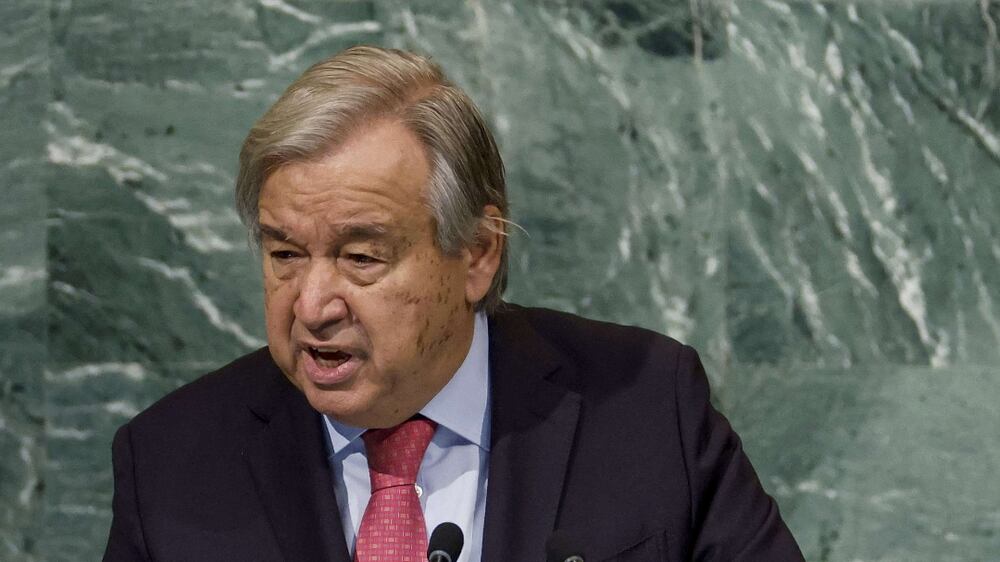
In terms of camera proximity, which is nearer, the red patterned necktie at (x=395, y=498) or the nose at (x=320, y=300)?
the nose at (x=320, y=300)

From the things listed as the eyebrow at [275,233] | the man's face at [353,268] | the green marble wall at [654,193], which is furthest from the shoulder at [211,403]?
the green marble wall at [654,193]

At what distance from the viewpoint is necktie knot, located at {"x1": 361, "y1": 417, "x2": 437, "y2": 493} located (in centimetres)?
235

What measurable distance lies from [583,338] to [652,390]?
0.19 metres

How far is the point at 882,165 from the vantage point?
11.2 feet

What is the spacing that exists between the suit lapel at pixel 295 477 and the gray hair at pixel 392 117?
307mm

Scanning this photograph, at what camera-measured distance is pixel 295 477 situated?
93.4 inches

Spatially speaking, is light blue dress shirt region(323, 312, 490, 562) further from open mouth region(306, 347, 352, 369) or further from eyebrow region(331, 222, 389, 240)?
eyebrow region(331, 222, 389, 240)

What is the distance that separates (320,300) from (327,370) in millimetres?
115

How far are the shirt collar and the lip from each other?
235 millimetres

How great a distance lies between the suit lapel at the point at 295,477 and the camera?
90.3 inches

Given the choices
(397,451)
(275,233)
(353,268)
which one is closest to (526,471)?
(397,451)

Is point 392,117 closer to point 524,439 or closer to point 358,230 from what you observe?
point 358,230

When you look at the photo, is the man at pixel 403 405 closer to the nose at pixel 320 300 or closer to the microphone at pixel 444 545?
the nose at pixel 320 300

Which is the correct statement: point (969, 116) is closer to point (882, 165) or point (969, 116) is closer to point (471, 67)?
point (882, 165)
